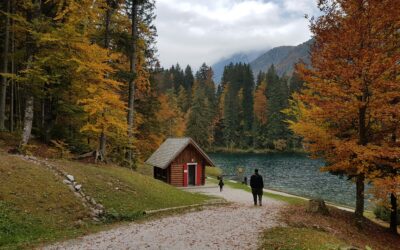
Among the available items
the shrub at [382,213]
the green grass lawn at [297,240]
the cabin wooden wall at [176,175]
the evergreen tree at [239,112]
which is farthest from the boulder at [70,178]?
the evergreen tree at [239,112]

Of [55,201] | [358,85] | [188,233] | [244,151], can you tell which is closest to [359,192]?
[358,85]

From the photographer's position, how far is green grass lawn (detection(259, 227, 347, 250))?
34.6ft

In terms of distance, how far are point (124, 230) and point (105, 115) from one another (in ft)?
30.5

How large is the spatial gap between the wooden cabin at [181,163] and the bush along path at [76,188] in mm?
17405

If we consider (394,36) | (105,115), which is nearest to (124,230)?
(105,115)

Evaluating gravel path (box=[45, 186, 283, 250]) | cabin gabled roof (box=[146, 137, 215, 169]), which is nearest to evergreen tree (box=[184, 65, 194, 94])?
cabin gabled roof (box=[146, 137, 215, 169])

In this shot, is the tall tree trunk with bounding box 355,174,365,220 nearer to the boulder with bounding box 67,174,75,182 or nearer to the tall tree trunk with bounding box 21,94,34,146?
the boulder with bounding box 67,174,75,182

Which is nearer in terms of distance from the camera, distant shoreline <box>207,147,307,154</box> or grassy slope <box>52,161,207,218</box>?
grassy slope <box>52,161,207,218</box>

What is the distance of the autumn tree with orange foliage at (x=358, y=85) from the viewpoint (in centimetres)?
1356

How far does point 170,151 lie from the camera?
37.0 meters

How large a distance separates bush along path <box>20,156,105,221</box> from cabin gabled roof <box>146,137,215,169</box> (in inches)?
685

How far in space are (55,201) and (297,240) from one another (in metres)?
9.91

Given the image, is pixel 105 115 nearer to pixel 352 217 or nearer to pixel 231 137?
pixel 352 217

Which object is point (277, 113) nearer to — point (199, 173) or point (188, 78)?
point (188, 78)
